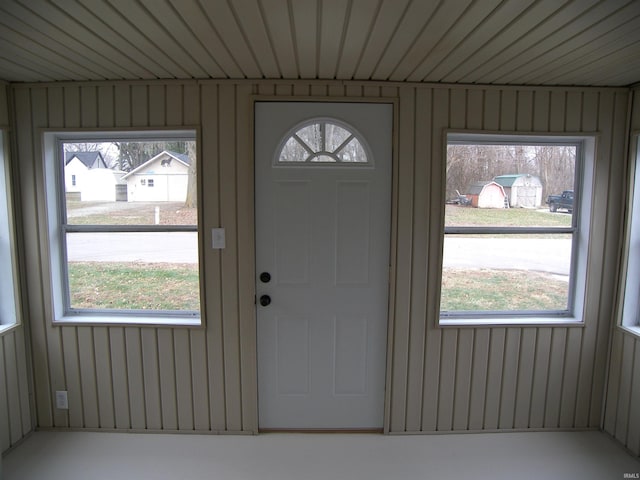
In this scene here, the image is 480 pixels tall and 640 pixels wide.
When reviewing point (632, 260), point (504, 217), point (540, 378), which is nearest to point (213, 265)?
point (504, 217)

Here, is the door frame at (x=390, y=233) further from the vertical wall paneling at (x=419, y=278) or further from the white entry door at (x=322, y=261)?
the vertical wall paneling at (x=419, y=278)

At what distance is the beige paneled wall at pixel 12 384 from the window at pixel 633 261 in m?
4.09

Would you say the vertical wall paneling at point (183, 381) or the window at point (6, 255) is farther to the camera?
the vertical wall paneling at point (183, 381)

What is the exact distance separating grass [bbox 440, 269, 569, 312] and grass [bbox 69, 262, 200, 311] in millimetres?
1815

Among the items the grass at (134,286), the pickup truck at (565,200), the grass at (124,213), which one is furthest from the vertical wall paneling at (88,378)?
the pickup truck at (565,200)

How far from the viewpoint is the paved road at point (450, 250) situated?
8.13 ft

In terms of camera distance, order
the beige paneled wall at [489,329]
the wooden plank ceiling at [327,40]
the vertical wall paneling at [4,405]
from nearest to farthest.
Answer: the wooden plank ceiling at [327,40] < the vertical wall paneling at [4,405] < the beige paneled wall at [489,329]

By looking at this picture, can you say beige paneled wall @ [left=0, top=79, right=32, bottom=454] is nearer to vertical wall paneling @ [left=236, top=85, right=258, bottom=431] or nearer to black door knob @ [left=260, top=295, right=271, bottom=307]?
vertical wall paneling @ [left=236, top=85, right=258, bottom=431]

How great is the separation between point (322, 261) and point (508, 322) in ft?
4.52

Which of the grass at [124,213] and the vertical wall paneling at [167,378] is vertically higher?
the grass at [124,213]

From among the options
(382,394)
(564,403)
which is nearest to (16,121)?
(382,394)

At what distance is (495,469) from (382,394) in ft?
2.56

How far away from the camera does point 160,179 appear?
246cm

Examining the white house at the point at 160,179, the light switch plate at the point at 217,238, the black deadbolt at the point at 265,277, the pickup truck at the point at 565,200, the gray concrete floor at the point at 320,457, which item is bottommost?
the gray concrete floor at the point at 320,457
